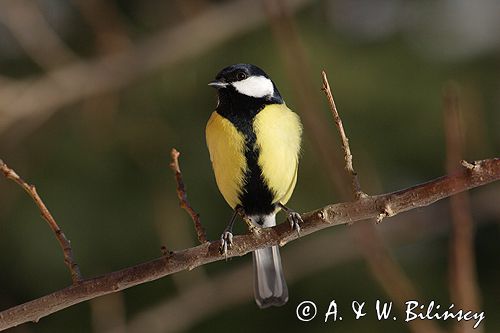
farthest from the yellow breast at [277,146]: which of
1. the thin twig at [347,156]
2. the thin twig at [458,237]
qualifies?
the thin twig at [458,237]

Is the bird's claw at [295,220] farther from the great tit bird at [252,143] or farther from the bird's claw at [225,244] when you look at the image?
the great tit bird at [252,143]

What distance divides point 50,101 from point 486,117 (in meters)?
2.22

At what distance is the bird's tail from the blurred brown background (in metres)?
1.16

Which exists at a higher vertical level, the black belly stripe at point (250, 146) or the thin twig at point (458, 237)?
the black belly stripe at point (250, 146)

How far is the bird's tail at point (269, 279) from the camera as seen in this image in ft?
8.06

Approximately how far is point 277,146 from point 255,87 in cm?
21

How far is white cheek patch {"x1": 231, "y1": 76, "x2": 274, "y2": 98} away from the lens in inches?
87.7

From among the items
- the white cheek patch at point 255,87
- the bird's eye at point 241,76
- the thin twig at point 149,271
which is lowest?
the thin twig at point 149,271

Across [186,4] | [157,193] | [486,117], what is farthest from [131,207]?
[486,117]

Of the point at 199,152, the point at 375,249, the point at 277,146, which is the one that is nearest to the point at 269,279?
the point at 277,146

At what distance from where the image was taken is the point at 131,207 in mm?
4230

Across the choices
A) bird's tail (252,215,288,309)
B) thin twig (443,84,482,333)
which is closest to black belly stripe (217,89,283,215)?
bird's tail (252,215,288,309)

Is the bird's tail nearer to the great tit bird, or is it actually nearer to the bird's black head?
the great tit bird

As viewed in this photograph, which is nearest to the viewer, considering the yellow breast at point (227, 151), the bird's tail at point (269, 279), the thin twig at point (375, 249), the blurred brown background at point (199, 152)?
the thin twig at point (375, 249)
